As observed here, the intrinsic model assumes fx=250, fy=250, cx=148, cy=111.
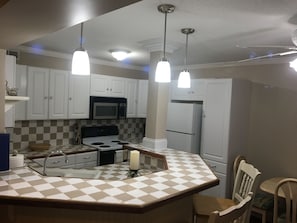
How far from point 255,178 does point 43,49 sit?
332 centimetres

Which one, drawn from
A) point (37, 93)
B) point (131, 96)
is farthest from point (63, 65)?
point (131, 96)

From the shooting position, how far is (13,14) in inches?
49.7

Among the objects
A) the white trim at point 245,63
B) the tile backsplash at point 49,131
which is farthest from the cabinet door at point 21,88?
the white trim at point 245,63

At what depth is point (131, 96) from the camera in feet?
15.2

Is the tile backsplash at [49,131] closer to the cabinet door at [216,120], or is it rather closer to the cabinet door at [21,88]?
the cabinet door at [21,88]

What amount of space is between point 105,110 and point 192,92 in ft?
4.89

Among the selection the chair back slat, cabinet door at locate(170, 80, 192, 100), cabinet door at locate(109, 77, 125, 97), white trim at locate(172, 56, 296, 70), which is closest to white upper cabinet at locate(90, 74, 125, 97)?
cabinet door at locate(109, 77, 125, 97)

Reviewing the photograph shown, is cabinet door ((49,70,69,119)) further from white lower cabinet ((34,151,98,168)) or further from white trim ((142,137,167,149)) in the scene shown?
white trim ((142,137,167,149))

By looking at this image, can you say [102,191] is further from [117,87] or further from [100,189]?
[117,87]

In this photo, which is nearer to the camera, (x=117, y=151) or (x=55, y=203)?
(x=55, y=203)

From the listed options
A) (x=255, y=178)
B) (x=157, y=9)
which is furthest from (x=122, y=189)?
(x=157, y=9)

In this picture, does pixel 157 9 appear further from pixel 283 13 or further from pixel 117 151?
pixel 117 151

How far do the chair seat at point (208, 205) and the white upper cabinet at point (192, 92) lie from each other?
1977 millimetres

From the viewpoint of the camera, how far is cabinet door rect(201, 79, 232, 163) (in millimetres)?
3559
